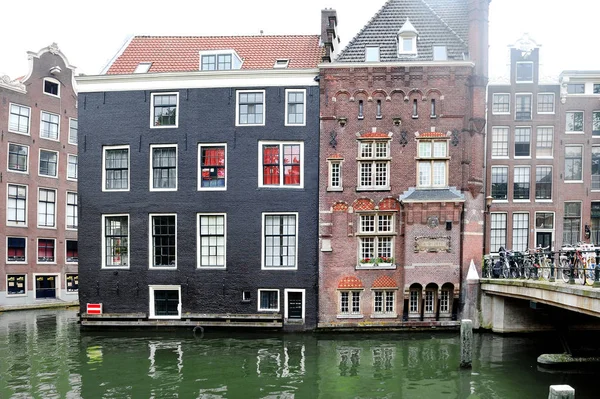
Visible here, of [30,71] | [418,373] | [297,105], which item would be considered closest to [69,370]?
[418,373]

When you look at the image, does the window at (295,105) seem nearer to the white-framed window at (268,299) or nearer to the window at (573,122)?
the white-framed window at (268,299)

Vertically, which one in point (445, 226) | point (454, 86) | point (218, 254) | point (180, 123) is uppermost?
point (454, 86)

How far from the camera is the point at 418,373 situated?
17.3 m

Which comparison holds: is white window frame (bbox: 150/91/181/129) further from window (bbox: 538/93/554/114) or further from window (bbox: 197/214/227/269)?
window (bbox: 538/93/554/114)

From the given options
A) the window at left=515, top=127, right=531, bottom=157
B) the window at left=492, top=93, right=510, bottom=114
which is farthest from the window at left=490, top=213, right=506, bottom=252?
the window at left=492, top=93, right=510, bottom=114

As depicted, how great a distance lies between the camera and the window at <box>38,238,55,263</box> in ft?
128

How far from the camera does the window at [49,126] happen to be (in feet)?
127

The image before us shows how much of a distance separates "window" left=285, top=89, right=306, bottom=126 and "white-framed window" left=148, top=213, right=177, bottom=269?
7634 millimetres

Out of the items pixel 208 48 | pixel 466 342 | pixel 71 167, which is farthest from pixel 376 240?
pixel 71 167

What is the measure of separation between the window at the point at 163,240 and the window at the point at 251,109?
19.8 feet

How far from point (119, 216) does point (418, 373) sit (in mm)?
16685

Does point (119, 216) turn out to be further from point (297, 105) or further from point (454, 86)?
point (454, 86)

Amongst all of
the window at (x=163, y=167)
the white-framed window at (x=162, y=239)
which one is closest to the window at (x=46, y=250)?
the white-framed window at (x=162, y=239)

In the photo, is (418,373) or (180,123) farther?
(180,123)
